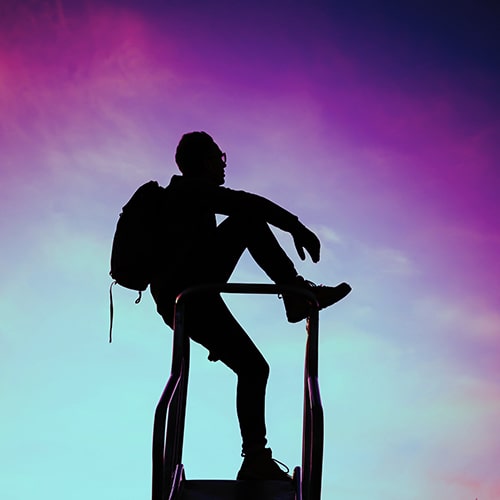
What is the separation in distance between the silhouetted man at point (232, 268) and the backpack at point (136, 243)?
70mm

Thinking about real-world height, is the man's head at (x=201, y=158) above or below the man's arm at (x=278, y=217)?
above

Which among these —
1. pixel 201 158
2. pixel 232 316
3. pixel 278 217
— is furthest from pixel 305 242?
pixel 201 158

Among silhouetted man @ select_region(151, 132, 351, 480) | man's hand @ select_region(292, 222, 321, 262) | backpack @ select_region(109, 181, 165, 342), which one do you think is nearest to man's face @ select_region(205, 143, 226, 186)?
silhouetted man @ select_region(151, 132, 351, 480)

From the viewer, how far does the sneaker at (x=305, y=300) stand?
4.09 m

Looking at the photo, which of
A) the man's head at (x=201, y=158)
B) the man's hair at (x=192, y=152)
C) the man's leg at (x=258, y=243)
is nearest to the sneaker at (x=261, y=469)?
the man's leg at (x=258, y=243)

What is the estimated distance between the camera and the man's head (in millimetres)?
4436

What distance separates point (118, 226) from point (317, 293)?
43.7 inches

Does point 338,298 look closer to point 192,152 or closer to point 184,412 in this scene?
point 184,412

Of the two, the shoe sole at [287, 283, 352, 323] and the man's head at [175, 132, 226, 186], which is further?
the man's head at [175, 132, 226, 186]

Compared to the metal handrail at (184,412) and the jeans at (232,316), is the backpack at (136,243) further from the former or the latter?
the metal handrail at (184,412)

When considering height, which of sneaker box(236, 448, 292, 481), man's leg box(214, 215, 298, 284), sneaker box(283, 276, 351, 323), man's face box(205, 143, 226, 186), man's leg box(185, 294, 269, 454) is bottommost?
sneaker box(236, 448, 292, 481)

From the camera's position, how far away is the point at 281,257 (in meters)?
4.07

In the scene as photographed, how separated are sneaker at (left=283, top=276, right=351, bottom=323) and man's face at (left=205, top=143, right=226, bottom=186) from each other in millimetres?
789

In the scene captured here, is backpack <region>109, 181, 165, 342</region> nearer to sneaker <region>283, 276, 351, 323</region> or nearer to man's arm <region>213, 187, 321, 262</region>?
man's arm <region>213, 187, 321, 262</region>
